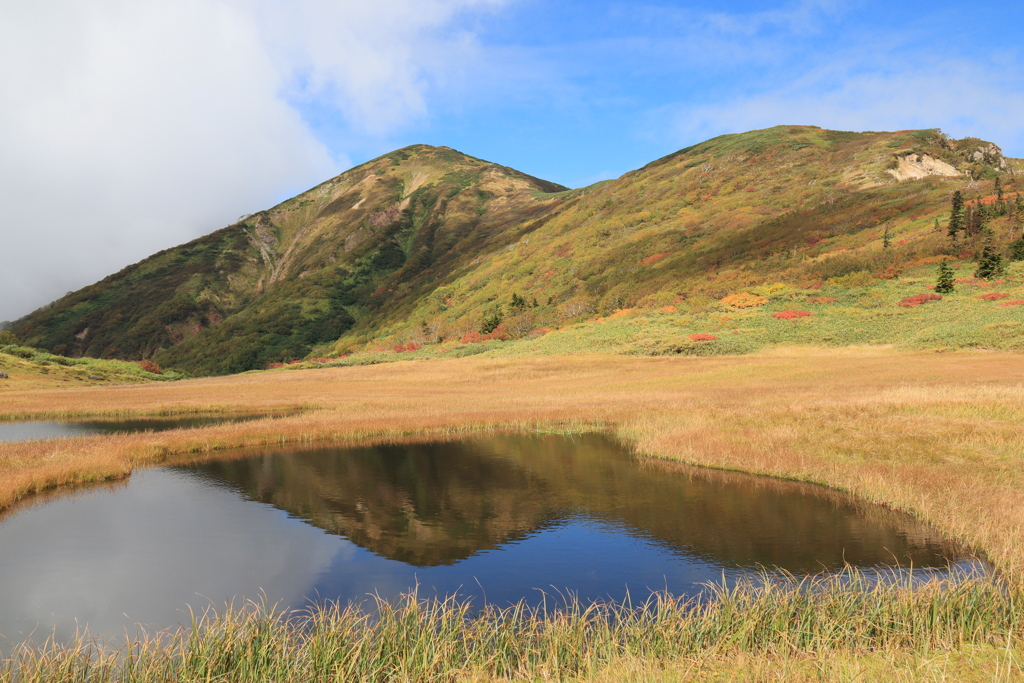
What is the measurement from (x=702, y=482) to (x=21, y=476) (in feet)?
86.9

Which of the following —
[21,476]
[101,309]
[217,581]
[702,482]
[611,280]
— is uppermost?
[101,309]

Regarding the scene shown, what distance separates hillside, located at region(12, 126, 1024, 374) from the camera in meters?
78.9

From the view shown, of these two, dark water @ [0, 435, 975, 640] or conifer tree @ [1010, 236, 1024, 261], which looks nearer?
dark water @ [0, 435, 975, 640]

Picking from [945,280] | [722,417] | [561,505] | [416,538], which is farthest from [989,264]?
[416,538]

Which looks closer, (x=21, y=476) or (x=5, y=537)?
(x=5, y=537)

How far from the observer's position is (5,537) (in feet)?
56.7

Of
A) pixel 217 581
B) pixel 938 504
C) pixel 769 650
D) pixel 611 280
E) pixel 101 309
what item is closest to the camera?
pixel 769 650

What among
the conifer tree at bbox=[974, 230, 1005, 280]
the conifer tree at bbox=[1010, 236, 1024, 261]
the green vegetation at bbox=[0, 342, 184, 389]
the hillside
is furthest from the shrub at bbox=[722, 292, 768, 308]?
the green vegetation at bbox=[0, 342, 184, 389]

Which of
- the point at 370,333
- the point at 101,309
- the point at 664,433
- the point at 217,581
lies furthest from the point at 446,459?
the point at 101,309

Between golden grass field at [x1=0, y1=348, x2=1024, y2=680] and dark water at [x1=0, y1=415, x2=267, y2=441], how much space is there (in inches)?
135

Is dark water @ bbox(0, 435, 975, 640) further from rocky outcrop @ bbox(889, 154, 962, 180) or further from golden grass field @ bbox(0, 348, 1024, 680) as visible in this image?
rocky outcrop @ bbox(889, 154, 962, 180)

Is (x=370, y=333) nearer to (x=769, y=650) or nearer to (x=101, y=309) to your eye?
(x=101, y=309)

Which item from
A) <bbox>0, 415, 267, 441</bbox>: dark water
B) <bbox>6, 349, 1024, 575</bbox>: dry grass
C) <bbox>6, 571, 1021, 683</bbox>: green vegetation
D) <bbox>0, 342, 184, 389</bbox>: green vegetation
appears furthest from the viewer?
<bbox>0, 342, 184, 389</bbox>: green vegetation

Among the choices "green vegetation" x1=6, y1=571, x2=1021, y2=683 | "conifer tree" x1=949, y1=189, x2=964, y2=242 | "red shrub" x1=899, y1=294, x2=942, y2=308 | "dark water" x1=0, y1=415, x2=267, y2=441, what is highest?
"conifer tree" x1=949, y1=189, x2=964, y2=242
